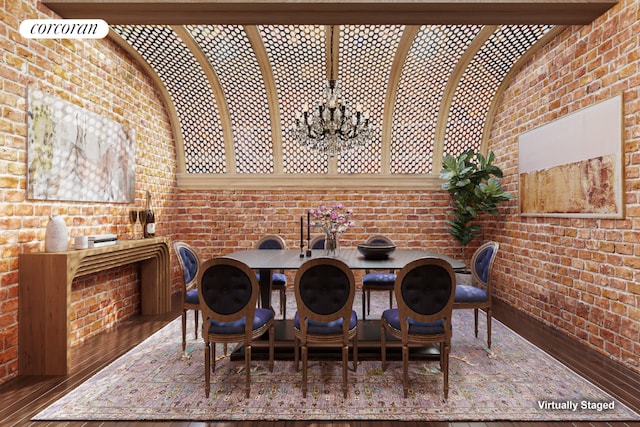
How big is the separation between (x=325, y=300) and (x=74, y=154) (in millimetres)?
2837

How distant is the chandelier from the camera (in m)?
3.43

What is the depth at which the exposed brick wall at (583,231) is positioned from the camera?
283 cm

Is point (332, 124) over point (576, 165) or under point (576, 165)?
over

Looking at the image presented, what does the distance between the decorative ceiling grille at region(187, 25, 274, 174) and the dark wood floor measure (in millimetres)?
2733

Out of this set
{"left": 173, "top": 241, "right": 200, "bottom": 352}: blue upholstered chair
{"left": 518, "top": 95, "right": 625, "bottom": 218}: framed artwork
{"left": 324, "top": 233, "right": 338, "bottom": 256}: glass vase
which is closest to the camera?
{"left": 518, "top": 95, "right": 625, "bottom": 218}: framed artwork

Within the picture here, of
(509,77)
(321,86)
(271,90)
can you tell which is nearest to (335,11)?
(321,86)

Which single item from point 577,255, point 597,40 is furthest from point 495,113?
point 577,255

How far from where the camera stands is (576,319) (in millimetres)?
3434

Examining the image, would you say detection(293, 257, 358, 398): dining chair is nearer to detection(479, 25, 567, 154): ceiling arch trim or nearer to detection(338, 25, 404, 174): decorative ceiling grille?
detection(338, 25, 404, 174): decorative ceiling grille

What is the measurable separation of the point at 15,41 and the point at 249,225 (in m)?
3.45

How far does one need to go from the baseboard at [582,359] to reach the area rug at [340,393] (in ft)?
0.42

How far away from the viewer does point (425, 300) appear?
2.43 meters

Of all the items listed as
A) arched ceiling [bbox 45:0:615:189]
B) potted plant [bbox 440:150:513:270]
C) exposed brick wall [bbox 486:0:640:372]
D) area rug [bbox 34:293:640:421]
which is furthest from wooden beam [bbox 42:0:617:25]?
area rug [bbox 34:293:640:421]

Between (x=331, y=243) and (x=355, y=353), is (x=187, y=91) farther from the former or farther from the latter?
(x=355, y=353)
